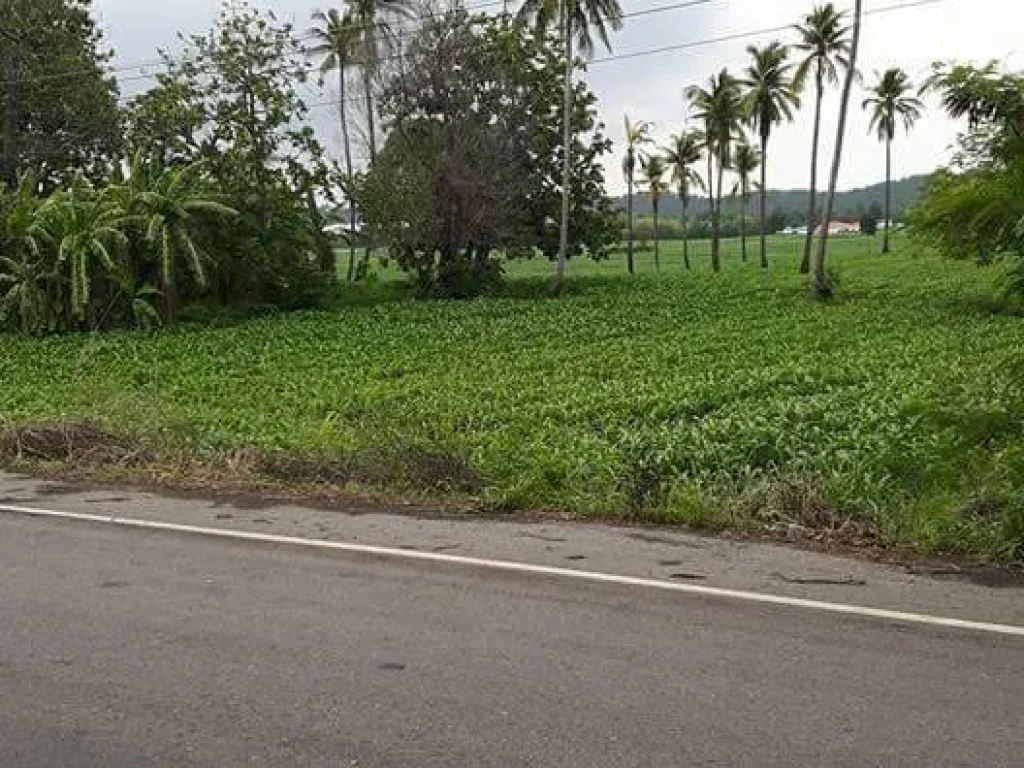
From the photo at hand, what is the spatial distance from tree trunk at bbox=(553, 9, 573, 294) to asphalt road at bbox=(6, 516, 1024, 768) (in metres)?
32.8

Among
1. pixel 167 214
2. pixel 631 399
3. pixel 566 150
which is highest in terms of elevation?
pixel 566 150

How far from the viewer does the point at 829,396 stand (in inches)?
615

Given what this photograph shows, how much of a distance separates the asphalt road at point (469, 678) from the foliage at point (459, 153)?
102 feet

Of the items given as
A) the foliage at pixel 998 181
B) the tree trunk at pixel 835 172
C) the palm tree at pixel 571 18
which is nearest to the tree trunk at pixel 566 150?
the palm tree at pixel 571 18

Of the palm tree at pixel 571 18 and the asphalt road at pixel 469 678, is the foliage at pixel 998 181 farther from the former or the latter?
the palm tree at pixel 571 18

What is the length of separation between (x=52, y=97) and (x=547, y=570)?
3798 cm

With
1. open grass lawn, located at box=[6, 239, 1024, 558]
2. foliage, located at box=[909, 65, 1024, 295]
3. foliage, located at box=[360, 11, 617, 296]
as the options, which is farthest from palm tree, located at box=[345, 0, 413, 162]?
foliage, located at box=[909, 65, 1024, 295]

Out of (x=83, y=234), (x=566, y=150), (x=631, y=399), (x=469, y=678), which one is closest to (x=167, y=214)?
(x=83, y=234)

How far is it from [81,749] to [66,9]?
4209 centimetres

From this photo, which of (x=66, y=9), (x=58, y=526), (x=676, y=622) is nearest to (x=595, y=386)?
(x=58, y=526)

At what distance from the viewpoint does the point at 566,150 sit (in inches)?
1512

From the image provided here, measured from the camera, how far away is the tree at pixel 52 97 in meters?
38.6

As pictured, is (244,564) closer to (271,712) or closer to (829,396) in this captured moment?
(271,712)

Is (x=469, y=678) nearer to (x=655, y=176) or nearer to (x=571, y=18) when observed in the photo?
(x=571, y=18)
